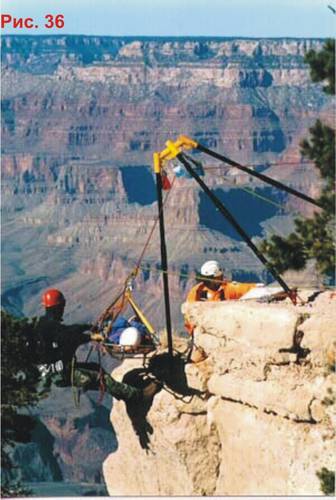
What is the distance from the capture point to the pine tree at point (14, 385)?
58.0ft

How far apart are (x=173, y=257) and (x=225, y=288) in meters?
176

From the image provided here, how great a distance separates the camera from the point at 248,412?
16.5 metres

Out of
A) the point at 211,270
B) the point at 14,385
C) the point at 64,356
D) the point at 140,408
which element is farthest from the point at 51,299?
the point at 211,270

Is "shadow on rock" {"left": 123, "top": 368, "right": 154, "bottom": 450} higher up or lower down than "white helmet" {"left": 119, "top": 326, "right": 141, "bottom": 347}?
lower down

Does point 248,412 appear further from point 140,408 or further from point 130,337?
point 140,408

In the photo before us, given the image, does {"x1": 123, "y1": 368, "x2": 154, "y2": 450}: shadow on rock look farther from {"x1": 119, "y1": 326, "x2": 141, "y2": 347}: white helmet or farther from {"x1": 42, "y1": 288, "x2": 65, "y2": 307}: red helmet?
{"x1": 42, "y1": 288, "x2": 65, "y2": 307}: red helmet

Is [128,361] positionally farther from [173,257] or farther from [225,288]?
[173,257]

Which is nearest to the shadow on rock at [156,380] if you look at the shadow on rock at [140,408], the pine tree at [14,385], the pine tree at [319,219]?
the shadow on rock at [140,408]

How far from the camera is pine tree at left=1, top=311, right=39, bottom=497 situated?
58.0 ft

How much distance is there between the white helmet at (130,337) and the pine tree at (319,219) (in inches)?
70.3

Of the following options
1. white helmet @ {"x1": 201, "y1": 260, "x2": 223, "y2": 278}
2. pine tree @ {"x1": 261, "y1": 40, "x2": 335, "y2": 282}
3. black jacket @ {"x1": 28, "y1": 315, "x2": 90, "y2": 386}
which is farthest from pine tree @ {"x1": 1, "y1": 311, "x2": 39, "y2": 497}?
pine tree @ {"x1": 261, "y1": 40, "x2": 335, "y2": 282}

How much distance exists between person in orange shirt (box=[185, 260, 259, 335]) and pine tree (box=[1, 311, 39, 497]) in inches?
72.9

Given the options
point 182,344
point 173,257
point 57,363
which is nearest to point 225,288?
point 182,344

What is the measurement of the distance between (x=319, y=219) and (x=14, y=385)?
4595mm
